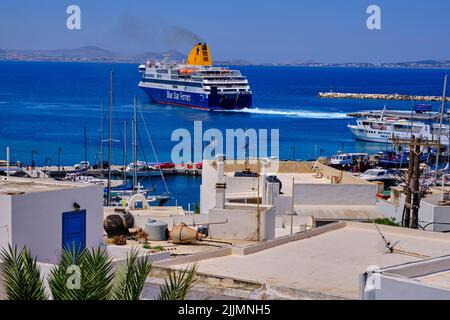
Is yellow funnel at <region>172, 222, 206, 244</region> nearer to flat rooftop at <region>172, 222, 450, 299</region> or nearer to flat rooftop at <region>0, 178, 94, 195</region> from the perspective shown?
flat rooftop at <region>172, 222, 450, 299</region>

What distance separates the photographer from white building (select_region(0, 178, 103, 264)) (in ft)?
23.7

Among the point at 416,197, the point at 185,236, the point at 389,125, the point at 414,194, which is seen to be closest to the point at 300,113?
the point at 389,125

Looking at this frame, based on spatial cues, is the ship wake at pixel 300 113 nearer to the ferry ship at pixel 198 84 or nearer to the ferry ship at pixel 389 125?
the ferry ship at pixel 198 84

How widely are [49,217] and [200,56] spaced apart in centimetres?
7928

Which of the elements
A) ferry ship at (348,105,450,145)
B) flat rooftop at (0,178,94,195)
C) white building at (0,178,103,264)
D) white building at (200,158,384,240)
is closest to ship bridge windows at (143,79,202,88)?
ferry ship at (348,105,450,145)

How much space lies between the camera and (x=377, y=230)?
9.22 metres

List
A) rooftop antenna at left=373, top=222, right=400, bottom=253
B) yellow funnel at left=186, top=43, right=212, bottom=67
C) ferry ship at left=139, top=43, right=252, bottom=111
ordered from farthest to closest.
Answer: yellow funnel at left=186, top=43, right=212, bottom=67, ferry ship at left=139, top=43, right=252, bottom=111, rooftop antenna at left=373, top=222, right=400, bottom=253

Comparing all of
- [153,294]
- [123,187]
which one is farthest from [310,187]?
[123,187]

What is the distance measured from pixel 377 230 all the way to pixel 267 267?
84.5 inches

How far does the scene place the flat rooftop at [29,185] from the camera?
7903 mm

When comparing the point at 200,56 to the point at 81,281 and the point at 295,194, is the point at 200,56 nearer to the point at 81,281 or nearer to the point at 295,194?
the point at 295,194

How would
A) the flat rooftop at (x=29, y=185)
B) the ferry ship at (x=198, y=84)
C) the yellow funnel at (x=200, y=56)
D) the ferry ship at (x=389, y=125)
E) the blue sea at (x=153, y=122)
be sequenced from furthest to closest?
1. the yellow funnel at (x=200, y=56)
2. the ferry ship at (x=198, y=84)
3. the ferry ship at (x=389, y=125)
4. the blue sea at (x=153, y=122)
5. the flat rooftop at (x=29, y=185)

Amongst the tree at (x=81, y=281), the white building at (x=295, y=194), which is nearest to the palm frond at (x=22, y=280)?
the tree at (x=81, y=281)
